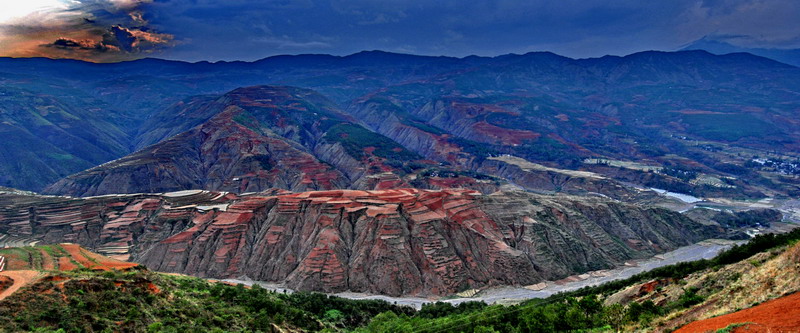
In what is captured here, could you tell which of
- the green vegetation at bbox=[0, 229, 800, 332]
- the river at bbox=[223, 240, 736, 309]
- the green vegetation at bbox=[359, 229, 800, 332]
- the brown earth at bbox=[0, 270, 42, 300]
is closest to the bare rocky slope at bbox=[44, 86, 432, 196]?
the river at bbox=[223, 240, 736, 309]

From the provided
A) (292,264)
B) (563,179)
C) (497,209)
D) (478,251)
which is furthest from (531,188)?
(292,264)

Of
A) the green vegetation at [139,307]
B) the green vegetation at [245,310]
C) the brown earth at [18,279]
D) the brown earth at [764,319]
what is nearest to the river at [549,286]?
the green vegetation at [245,310]

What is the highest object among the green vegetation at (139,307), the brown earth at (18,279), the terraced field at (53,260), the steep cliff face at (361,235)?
the brown earth at (18,279)

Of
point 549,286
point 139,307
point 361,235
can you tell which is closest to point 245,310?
point 139,307

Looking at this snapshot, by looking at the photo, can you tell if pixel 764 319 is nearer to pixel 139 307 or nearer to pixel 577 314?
pixel 577 314

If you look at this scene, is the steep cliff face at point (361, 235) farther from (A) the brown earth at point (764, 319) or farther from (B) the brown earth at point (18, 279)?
(A) the brown earth at point (764, 319)

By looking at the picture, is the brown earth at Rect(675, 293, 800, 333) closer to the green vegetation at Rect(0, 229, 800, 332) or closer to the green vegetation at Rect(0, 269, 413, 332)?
the green vegetation at Rect(0, 229, 800, 332)
